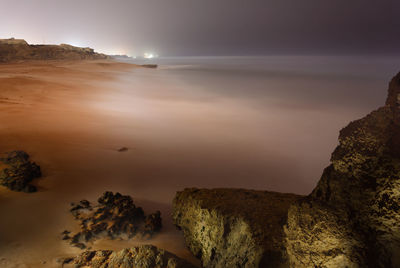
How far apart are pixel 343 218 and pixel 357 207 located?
0.11 metres

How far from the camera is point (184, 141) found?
7.37 m

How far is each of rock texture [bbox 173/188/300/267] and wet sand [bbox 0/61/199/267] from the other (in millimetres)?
523

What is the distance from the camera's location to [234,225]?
2.20m

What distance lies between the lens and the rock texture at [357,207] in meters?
1.48

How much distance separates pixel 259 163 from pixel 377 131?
462 centimetres

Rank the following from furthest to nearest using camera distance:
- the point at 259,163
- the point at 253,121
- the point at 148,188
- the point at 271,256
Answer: the point at 253,121, the point at 259,163, the point at 148,188, the point at 271,256

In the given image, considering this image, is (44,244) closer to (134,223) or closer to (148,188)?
(134,223)

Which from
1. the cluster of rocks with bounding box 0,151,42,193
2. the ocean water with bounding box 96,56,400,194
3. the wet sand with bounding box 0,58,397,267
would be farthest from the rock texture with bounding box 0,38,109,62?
the cluster of rocks with bounding box 0,151,42,193

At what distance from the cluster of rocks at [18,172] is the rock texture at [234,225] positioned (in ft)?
8.48

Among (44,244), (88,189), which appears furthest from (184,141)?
(44,244)

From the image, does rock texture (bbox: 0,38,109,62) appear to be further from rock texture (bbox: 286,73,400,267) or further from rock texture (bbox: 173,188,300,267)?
rock texture (bbox: 286,73,400,267)

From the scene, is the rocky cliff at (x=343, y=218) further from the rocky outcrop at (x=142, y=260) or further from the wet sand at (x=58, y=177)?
the wet sand at (x=58, y=177)

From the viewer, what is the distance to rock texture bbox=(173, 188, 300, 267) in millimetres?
1965

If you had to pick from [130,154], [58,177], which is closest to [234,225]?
[58,177]
